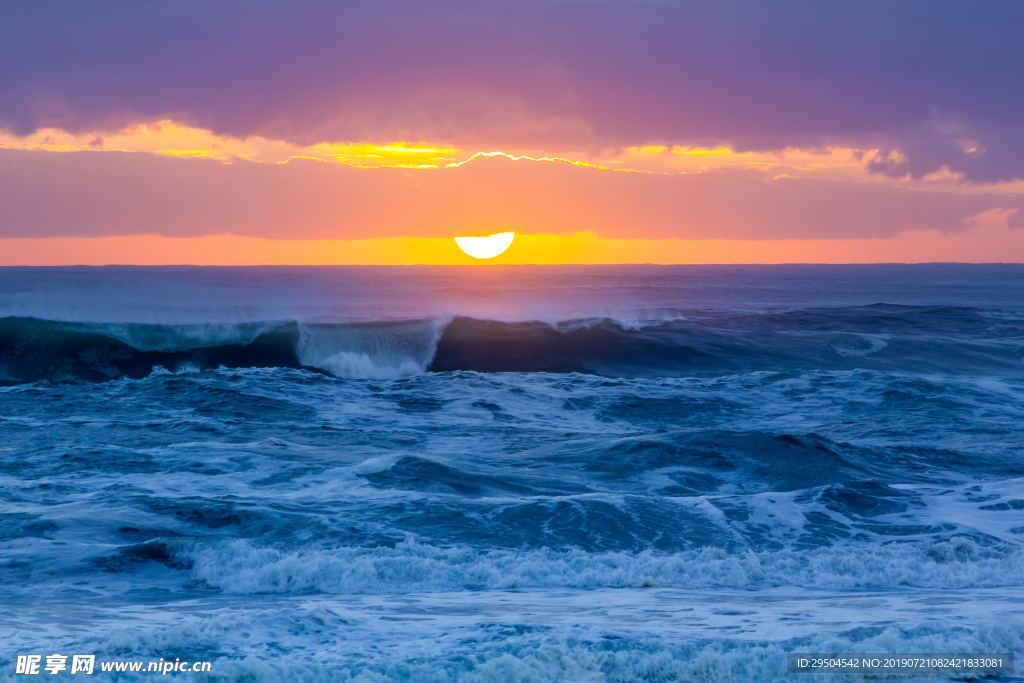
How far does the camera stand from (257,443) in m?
14.9

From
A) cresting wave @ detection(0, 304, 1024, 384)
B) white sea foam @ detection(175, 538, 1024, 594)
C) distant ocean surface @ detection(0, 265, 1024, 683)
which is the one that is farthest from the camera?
cresting wave @ detection(0, 304, 1024, 384)

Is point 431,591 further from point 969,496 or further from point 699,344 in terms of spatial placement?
point 699,344

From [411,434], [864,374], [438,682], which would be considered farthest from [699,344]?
[438,682]

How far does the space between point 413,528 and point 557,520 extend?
150 centimetres

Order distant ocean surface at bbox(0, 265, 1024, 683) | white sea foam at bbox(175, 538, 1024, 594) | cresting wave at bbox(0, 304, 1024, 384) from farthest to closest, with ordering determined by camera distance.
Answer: cresting wave at bbox(0, 304, 1024, 384) < white sea foam at bbox(175, 538, 1024, 594) < distant ocean surface at bbox(0, 265, 1024, 683)

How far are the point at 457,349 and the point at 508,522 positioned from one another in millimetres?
19093

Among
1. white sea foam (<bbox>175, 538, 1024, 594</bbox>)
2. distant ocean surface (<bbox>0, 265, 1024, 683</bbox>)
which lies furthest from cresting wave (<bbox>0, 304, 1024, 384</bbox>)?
white sea foam (<bbox>175, 538, 1024, 594</bbox>)

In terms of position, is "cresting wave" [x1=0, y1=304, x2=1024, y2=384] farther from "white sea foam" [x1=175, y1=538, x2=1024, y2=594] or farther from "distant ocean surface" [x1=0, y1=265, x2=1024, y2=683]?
"white sea foam" [x1=175, y1=538, x2=1024, y2=594]

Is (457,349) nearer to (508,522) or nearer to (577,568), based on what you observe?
(508,522)

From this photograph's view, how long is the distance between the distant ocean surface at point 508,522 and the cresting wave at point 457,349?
2.32m

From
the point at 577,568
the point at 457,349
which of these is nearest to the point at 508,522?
the point at 577,568

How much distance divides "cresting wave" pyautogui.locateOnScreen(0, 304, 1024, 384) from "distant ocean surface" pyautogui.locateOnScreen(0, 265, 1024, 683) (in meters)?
2.32

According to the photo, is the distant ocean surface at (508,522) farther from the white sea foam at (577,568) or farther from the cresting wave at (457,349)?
the cresting wave at (457,349)

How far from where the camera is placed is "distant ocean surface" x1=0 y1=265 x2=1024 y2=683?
7285 mm
